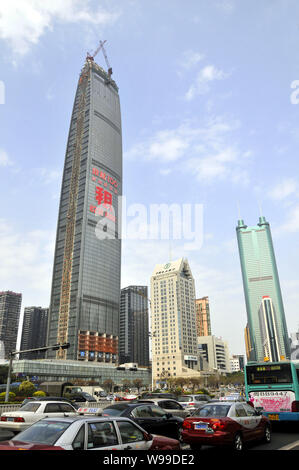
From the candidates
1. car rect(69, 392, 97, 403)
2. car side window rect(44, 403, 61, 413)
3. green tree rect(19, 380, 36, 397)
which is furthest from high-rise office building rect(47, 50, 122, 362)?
car side window rect(44, 403, 61, 413)

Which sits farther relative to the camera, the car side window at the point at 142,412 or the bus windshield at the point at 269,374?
the bus windshield at the point at 269,374

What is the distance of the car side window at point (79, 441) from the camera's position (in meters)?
6.21

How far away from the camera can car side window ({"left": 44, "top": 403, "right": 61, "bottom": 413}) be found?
52.5 ft

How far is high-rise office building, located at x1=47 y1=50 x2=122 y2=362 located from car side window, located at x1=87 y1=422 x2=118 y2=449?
144984mm

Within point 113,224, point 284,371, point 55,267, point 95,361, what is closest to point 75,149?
point 113,224

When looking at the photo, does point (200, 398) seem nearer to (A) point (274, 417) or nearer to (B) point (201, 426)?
(A) point (274, 417)

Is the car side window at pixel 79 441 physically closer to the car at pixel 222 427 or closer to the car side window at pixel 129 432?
the car side window at pixel 129 432

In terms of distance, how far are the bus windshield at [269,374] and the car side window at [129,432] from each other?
12.4m

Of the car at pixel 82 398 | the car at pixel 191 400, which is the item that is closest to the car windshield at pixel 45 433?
the car at pixel 191 400

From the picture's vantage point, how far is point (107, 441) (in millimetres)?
6820

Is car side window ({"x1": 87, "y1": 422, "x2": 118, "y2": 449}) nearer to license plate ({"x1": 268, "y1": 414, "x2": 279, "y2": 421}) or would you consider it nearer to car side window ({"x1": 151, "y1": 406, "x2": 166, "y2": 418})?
car side window ({"x1": 151, "y1": 406, "x2": 166, "y2": 418})

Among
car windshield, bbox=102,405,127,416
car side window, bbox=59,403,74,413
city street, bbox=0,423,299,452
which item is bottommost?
city street, bbox=0,423,299,452

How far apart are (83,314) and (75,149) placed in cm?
8259
